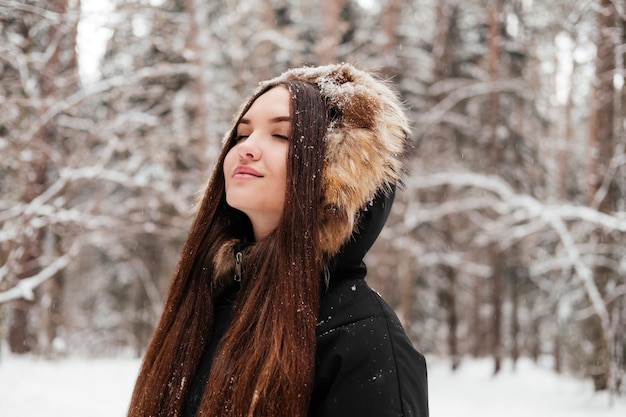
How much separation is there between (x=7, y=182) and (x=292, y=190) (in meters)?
9.70

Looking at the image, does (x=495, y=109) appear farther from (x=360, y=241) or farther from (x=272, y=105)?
(x=360, y=241)

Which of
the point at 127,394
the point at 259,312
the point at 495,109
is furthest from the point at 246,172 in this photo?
the point at 495,109

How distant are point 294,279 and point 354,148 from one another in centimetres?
49

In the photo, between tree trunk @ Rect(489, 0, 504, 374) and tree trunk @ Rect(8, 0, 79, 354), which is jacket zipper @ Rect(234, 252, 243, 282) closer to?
tree trunk @ Rect(8, 0, 79, 354)

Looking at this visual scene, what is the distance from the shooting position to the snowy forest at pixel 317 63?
21.8 ft

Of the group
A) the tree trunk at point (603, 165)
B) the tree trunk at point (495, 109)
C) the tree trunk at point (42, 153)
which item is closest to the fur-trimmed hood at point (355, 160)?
the tree trunk at point (42, 153)

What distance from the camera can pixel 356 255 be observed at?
1809 mm

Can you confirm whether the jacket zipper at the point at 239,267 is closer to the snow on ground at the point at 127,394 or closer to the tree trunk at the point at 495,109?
the snow on ground at the point at 127,394

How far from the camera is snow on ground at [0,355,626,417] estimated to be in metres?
6.91

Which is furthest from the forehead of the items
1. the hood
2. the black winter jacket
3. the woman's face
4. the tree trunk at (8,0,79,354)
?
the tree trunk at (8,0,79,354)

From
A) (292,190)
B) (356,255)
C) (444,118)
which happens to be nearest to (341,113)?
(292,190)

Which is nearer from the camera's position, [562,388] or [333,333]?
[333,333]

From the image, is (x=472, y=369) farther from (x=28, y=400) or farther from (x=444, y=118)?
(x=28, y=400)

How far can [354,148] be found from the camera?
1.80m
